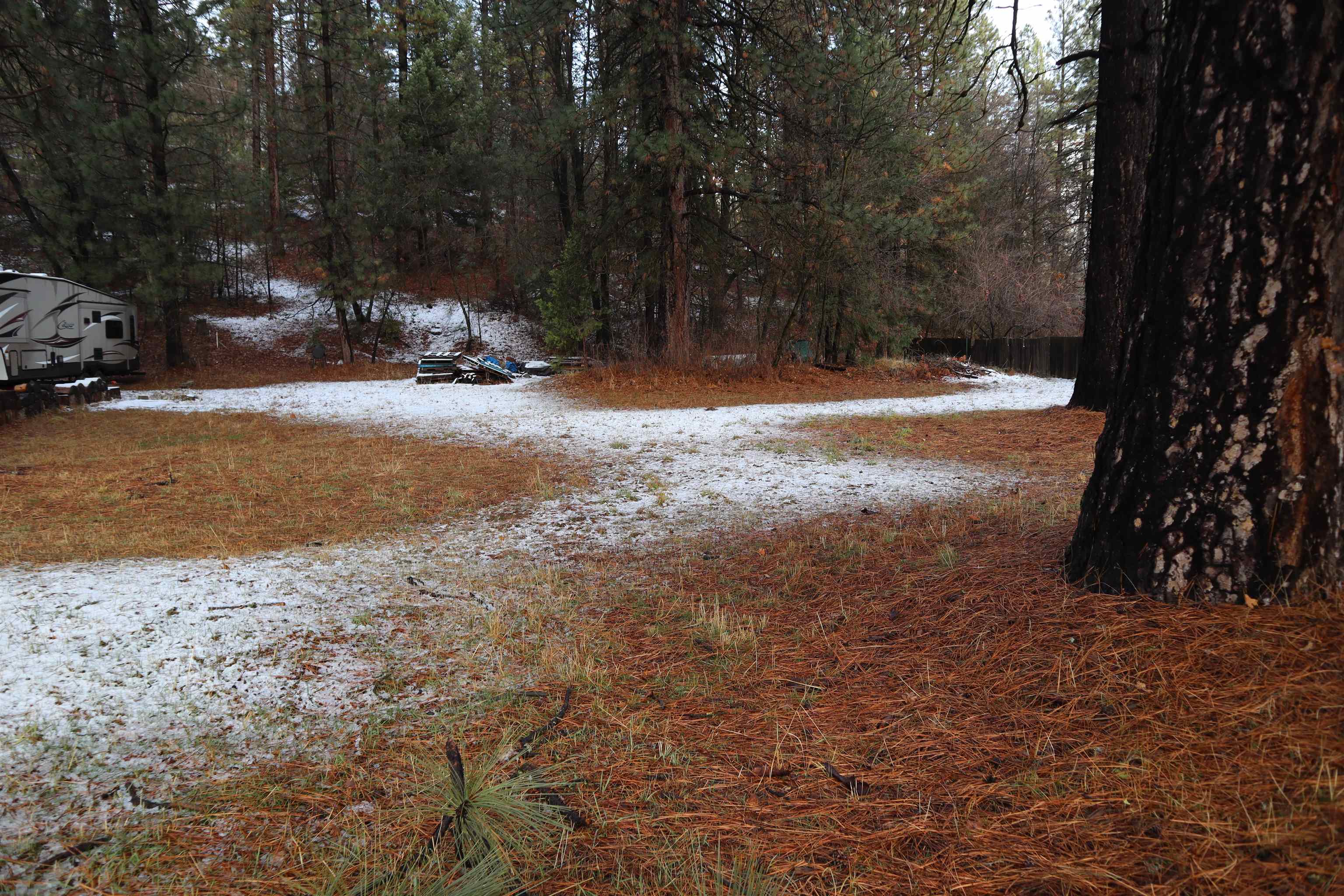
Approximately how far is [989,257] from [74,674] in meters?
24.1

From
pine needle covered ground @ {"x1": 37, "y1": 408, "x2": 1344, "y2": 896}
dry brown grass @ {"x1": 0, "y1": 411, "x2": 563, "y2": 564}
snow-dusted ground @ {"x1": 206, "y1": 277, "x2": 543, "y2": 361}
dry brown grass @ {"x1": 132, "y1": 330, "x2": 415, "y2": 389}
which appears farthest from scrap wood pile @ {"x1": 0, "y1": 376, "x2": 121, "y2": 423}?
pine needle covered ground @ {"x1": 37, "y1": 408, "x2": 1344, "y2": 896}

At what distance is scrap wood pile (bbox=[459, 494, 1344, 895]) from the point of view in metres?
1.64

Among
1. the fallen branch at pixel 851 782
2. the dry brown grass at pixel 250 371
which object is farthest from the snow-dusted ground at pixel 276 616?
the dry brown grass at pixel 250 371

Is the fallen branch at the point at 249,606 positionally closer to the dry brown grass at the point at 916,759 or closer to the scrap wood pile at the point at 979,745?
the dry brown grass at the point at 916,759

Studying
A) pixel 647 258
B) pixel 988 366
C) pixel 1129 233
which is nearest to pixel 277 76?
pixel 647 258

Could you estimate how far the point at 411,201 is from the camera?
22812 mm

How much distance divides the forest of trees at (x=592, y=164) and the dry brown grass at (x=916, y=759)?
6854mm

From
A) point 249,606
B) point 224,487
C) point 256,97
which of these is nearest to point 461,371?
point 224,487

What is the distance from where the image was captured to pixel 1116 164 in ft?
28.9

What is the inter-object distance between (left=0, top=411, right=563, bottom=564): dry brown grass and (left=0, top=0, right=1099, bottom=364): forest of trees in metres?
6.49

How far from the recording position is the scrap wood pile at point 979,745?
1636 millimetres

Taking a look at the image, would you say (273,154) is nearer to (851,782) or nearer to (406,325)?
(406,325)

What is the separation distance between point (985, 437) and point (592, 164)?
1649 centimetres

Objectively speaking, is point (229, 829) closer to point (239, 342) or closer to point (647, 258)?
point (647, 258)
